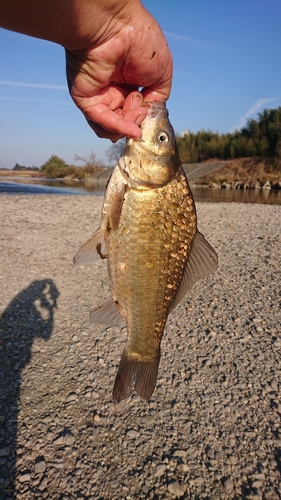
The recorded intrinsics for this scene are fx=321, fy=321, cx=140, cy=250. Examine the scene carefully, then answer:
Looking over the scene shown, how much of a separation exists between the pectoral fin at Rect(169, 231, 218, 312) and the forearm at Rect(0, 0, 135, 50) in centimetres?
152

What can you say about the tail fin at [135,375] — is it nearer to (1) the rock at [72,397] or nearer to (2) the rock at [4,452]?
(2) the rock at [4,452]

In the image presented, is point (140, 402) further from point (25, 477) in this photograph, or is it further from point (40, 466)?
point (25, 477)

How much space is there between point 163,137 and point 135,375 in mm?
1833

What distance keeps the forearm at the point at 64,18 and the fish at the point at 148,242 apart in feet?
1.89

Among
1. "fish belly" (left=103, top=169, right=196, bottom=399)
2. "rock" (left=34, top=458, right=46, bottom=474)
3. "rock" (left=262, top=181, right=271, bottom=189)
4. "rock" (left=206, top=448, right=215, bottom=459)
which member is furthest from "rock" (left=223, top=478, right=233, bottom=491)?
"rock" (left=262, top=181, right=271, bottom=189)

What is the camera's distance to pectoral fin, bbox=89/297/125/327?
2.49m

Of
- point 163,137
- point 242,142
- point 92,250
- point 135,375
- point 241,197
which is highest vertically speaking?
point 242,142

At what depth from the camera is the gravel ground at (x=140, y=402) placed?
316cm

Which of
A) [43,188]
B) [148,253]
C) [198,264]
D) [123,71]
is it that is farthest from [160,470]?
[43,188]

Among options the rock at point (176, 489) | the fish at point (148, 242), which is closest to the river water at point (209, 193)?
the rock at point (176, 489)

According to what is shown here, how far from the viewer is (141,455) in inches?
134

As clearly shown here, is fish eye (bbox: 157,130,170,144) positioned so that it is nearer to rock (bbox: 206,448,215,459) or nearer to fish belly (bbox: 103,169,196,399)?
fish belly (bbox: 103,169,196,399)

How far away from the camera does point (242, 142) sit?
190 feet

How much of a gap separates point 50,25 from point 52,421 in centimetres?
386
